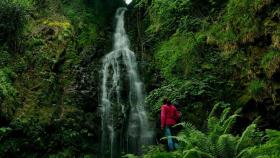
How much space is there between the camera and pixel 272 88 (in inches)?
328

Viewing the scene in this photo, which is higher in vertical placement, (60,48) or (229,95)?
(60,48)

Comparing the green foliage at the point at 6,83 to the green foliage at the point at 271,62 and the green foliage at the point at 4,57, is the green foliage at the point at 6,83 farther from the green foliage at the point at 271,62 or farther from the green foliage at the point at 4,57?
the green foliage at the point at 271,62

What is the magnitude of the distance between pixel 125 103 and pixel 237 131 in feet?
13.4

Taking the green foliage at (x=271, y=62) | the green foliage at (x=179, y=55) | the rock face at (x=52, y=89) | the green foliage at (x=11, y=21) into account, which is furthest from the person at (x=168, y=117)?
the green foliage at (x=11, y=21)

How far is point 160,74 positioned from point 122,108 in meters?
1.73

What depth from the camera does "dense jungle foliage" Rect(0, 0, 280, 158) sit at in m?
8.45

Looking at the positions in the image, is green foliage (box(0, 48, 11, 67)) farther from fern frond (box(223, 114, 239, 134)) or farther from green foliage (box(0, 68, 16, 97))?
fern frond (box(223, 114, 239, 134))

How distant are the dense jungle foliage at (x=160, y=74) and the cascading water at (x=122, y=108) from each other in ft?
0.95

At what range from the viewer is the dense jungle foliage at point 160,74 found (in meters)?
8.45

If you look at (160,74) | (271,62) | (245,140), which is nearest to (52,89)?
(160,74)

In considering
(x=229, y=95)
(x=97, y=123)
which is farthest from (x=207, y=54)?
(x=97, y=123)

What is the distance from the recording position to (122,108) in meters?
12.0

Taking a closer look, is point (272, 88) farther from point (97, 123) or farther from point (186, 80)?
point (97, 123)

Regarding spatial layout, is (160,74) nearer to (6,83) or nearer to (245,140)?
(6,83)
